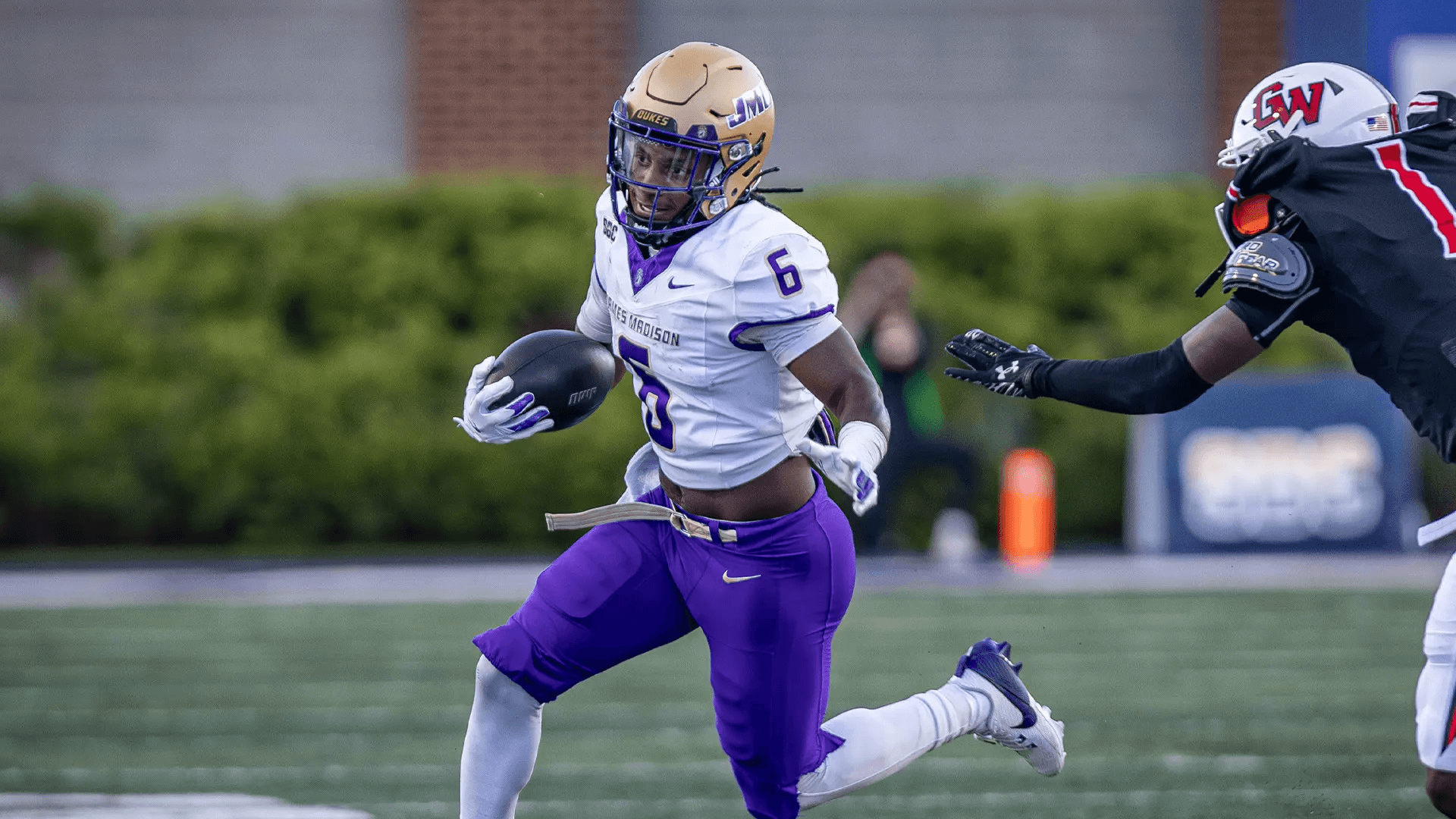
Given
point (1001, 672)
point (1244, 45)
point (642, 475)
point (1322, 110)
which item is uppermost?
point (1244, 45)

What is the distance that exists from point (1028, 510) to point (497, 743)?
6.51 meters

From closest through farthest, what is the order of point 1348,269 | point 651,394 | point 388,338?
point 1348,269
point 651,394
point 388,338

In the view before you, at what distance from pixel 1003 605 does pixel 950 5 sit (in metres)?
6.07

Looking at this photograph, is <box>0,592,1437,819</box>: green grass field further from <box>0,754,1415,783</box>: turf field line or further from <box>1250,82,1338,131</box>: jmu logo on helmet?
<box>1250,82,1338,131</box>: jmu logo on helmet

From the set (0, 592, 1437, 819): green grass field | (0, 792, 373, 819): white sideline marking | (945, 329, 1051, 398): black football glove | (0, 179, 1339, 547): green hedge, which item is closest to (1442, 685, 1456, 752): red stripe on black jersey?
(945, 329, 1051, 398): black football glove

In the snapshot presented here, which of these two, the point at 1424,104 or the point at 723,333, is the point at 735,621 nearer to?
the point at 723,333

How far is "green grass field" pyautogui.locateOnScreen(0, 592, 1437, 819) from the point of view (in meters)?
4.95

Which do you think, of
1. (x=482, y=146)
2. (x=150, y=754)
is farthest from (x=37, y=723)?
(x=482, y=146)

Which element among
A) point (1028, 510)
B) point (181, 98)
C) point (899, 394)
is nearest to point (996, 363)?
point (899, 394)

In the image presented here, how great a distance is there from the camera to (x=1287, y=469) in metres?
9.75

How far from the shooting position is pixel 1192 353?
3395 millimetres

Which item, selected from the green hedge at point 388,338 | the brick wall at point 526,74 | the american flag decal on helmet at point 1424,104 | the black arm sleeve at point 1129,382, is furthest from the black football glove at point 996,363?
the brick wall at point 526,74

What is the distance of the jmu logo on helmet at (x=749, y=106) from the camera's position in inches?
140

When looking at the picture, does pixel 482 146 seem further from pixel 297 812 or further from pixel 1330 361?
pixel 297 812
